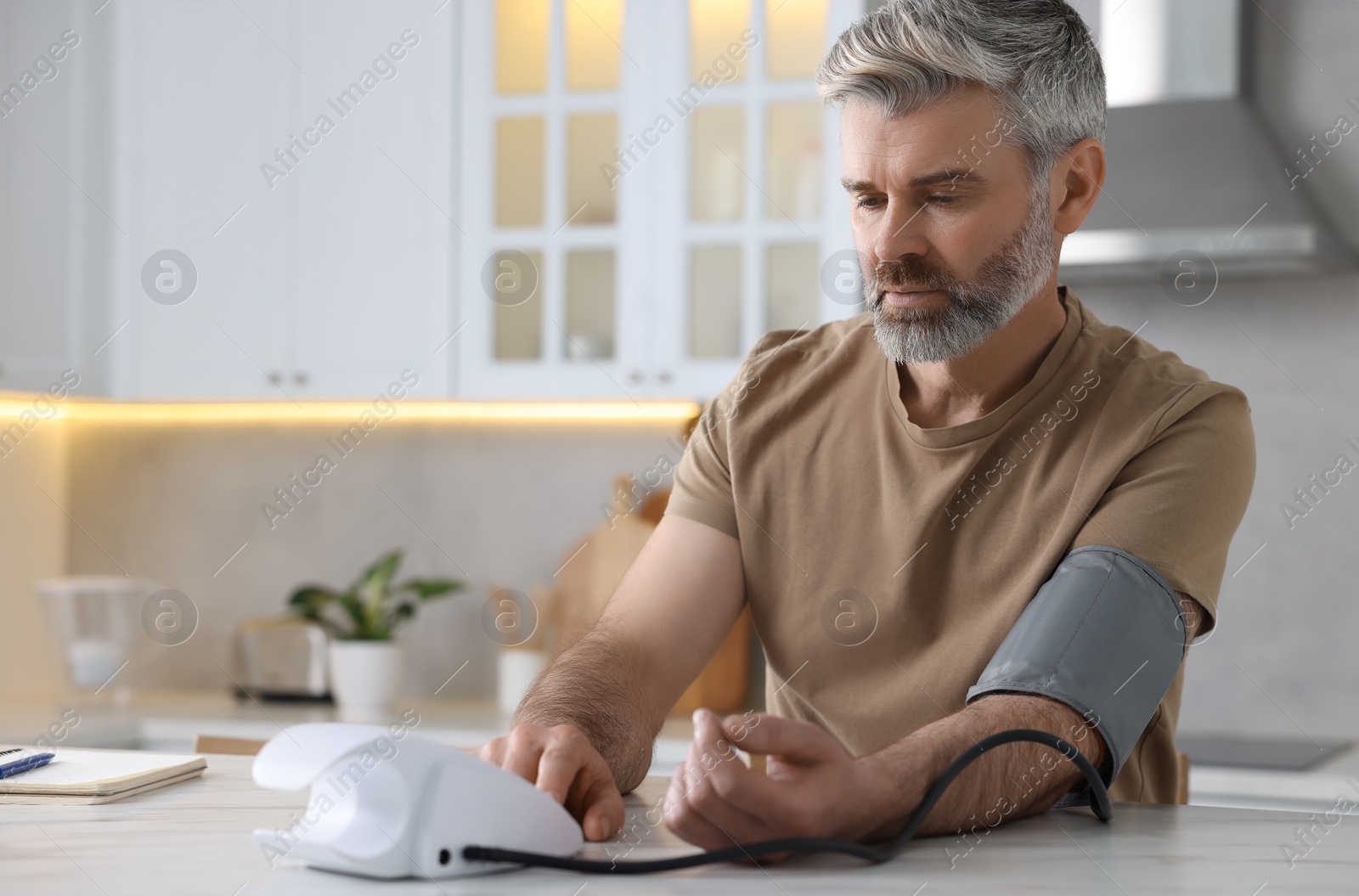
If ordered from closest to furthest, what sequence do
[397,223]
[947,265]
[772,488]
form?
[947,265], [772,488], [397,223]

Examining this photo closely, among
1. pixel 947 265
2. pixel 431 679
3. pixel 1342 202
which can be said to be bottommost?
pixel 431 679

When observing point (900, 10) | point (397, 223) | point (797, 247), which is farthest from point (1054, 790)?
point (397, 223)

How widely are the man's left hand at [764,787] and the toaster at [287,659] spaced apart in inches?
81.5

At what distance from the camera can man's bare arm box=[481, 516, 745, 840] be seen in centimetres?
85

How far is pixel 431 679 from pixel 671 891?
88.2 inches

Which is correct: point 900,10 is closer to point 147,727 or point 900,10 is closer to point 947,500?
point 947,500

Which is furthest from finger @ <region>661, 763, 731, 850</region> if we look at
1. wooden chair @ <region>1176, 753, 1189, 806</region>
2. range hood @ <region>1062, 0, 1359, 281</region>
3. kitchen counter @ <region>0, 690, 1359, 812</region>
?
range hood @ <region>1062, 0, 1359, 281</region>

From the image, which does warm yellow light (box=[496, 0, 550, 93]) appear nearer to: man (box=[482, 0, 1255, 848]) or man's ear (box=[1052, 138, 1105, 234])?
man (box=[482, 0, 1255, 848])

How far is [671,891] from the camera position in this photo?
644 mm

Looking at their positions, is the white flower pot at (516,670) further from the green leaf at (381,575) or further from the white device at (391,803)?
the white device at (391,803)

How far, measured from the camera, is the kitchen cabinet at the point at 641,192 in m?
2.41

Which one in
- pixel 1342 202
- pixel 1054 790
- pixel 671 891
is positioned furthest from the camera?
pixel 1342 202

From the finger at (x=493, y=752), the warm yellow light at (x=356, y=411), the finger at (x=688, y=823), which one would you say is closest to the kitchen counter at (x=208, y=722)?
the warm yellow light at (x=356, y=411)

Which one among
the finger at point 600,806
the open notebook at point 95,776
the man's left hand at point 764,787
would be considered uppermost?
the man's left hand at point 764,787
